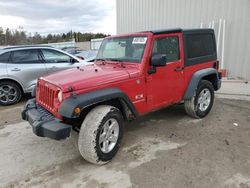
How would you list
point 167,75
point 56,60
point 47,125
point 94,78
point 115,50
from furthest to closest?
point 56,60, point 115,50, point 167,75, point 94,78, point 47,125

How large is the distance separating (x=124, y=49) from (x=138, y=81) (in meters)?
0.81

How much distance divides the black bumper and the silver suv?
3553 mm

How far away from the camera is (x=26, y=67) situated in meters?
6.60

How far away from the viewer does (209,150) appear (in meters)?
3.53

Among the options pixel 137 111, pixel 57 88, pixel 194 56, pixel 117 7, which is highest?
pixel 117 7

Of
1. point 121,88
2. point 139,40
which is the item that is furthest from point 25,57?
point 121,88

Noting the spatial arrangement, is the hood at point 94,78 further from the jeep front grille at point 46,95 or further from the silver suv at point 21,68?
the silver suv at point 21,68

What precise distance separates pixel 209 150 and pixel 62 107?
7.72ft

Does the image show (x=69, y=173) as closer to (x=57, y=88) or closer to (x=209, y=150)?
(x=57, y=88)

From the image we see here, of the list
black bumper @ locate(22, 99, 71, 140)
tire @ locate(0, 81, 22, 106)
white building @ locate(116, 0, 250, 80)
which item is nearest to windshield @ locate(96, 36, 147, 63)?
black bumper @ locate(22, 99, 71, 140)

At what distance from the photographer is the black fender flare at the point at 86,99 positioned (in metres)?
2.77

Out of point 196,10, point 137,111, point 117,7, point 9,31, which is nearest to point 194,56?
point 137,111

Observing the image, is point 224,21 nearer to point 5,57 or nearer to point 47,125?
point 5,57

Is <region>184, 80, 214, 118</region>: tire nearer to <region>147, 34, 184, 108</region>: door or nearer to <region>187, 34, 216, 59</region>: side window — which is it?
<region>147, 34, 184, 108</region>: door
